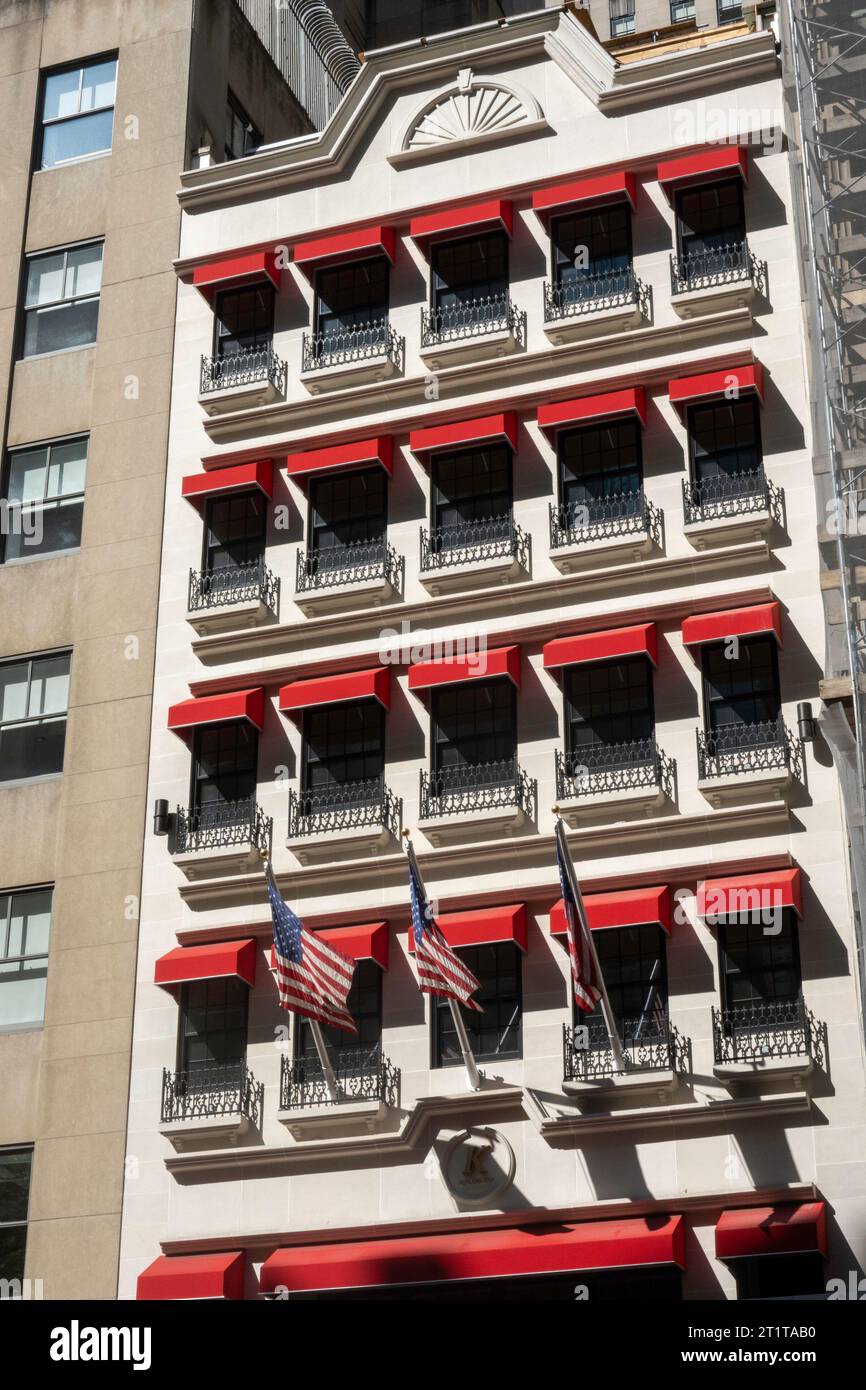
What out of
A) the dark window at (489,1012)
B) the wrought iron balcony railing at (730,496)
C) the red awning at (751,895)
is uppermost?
the wrought iron balcony railing at (730,496)

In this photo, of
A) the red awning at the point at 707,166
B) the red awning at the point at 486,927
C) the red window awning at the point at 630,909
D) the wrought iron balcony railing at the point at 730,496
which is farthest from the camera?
the red awning at the point at 707,166

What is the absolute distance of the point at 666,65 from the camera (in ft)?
102

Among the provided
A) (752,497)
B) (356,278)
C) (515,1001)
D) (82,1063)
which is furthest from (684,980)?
(356,278)

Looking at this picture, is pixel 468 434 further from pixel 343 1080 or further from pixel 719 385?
pixel 343 1080

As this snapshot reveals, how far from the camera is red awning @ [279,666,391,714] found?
28953 mm

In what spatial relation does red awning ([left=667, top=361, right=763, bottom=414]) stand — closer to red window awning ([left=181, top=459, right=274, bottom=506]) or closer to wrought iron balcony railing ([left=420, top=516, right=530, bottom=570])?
wrought iron balcony railing ([left=420, top=516, right=530, bottom=570])

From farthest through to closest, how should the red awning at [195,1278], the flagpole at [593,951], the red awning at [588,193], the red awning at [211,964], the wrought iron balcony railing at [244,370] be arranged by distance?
the wrought iron balcony railing at [244,370] → the red awning at [588,193] → the red awning at [211,964] → the red awning at [195,1278] → the flagpole at [593,951]

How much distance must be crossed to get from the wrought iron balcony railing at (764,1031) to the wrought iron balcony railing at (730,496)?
296 inches

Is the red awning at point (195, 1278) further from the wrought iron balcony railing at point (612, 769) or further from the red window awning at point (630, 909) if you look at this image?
the wrought iron balcony railing at point (612, 769)

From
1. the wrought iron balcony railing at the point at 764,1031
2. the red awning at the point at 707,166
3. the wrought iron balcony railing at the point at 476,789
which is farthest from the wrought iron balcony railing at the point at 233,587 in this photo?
the wrought iron balcony railing at the point at 764,1031

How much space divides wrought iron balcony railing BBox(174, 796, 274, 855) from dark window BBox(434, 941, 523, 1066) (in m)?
4.03

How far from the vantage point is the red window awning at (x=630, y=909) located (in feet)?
85.3
